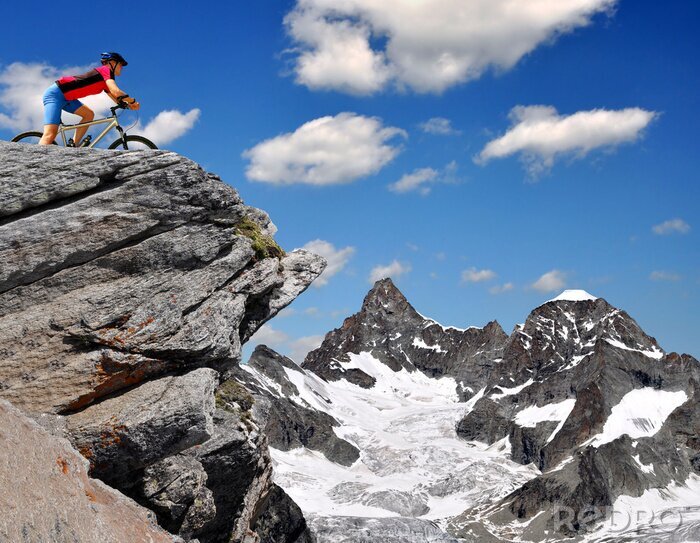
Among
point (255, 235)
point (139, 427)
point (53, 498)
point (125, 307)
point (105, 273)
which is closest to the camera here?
point (53, 498)

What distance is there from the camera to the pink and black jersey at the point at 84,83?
24.5 meters

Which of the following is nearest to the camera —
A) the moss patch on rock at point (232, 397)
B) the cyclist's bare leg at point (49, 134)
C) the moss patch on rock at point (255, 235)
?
the cyclist's bare leg at point (49, 134)

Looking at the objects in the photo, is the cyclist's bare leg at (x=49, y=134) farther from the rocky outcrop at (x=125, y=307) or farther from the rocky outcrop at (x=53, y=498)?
the rocky outcrop at (x=53, y=498)

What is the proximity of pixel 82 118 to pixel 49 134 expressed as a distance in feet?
4.38

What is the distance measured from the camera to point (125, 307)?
21.9 meters

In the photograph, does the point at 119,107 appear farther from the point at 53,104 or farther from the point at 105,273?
the point at 105,273

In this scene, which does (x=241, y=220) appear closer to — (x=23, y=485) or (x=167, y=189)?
(x=167, y=189)

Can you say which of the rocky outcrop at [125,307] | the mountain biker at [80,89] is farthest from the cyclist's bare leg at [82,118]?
the rocky outcrop at [125,307]

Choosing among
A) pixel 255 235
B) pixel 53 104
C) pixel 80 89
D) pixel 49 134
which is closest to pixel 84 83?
pixel 80 89

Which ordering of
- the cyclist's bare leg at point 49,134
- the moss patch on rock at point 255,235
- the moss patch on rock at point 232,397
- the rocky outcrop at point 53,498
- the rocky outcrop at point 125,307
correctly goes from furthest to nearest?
the moss patch on rock at point 232,397, the moss patch on rock at point 255,235, the cyclist's bare leg at point 49,134, the rocky outcrop at point 125,307, the rocky outcrop at point 53,498

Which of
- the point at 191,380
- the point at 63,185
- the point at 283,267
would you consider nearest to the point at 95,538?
the point at 191,380

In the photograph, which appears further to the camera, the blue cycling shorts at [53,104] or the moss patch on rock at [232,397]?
the moss patch on rock at [232,397]

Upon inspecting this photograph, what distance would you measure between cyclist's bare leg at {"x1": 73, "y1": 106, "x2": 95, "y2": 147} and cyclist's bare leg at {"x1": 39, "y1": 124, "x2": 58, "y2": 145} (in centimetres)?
63

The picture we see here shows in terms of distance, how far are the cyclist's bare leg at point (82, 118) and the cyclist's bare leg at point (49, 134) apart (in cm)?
63
